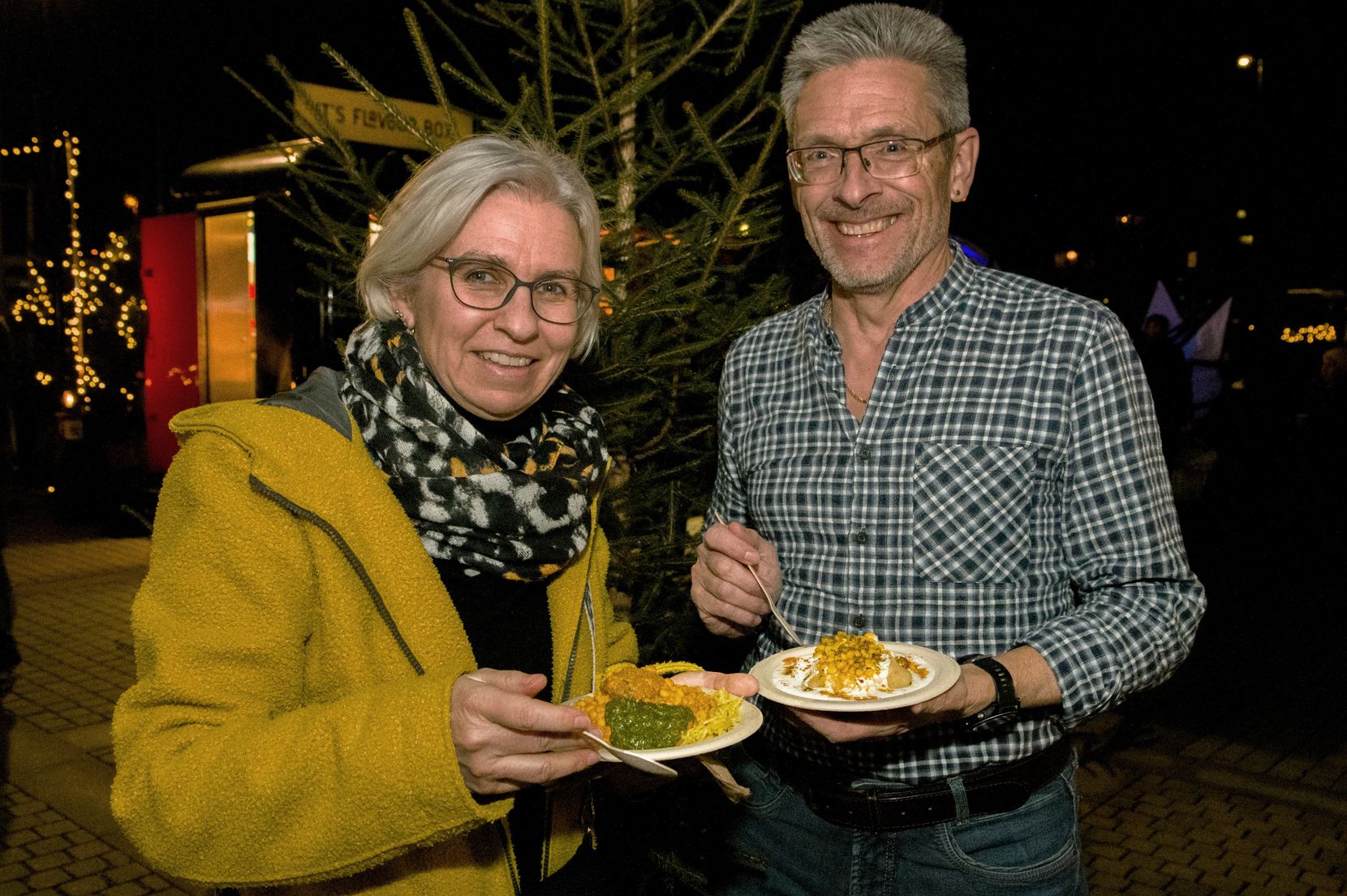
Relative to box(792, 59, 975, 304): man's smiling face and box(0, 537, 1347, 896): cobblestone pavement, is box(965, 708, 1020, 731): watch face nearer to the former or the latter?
box(792, 59, 975, 304): man's smiling face

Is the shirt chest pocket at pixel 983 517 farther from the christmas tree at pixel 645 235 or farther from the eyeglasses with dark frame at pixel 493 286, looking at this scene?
the christmas tree at pixel 645 235

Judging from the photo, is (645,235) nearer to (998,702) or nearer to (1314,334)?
(998,702)

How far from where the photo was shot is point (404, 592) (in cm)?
180

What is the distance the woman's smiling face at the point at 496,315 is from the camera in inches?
81.1

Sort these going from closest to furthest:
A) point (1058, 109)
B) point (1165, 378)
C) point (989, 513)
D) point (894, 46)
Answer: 1. point (989, 513)
2. point (894, 46)
3. point (1058, 109)
4. point (1165, 378)

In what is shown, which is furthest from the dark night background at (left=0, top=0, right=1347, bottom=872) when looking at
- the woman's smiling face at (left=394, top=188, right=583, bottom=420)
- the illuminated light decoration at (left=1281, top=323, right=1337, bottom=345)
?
the illuminated light decoration at (left=1281, top=323, right=1337, bottom=345)

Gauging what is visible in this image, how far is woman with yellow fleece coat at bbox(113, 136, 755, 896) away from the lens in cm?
158

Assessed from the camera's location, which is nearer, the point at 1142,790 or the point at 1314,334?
the point at 1142,790

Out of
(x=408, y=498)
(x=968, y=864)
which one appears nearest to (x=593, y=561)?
(x=408, y=498)

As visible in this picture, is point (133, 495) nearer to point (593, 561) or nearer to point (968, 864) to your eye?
point (593, 561)

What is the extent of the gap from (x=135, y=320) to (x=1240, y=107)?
13787 mm

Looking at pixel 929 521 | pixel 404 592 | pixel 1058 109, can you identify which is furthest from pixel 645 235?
pixel 1058 109

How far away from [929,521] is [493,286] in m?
1.10

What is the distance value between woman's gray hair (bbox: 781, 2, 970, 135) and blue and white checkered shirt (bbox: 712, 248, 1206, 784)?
15.9 inches
